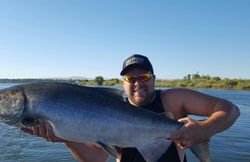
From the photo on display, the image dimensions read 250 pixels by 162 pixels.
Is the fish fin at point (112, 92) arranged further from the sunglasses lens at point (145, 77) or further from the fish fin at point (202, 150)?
the fish fin at point (202, 150)

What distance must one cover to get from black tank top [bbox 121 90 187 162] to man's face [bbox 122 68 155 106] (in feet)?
0.27

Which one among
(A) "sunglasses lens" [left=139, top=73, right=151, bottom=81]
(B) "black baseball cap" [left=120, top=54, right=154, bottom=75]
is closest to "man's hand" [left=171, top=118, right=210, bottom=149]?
(A) "sunglasses lens" [left=139, top=73, right=151, bottom=81]

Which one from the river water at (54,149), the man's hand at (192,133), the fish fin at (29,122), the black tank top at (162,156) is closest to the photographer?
the man's hand at (192,133)

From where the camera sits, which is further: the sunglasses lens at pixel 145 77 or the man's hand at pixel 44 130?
the sunglasses lens at pixel 145 77

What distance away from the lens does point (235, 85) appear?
74688 millimetres

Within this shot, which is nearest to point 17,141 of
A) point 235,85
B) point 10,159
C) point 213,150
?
point 10,159

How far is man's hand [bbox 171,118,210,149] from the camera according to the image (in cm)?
377

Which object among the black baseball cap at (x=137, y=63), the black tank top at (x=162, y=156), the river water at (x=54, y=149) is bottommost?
the river water at (x=54, y=149)

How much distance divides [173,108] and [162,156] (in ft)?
1.77

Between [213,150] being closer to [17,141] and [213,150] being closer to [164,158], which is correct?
[17,141]

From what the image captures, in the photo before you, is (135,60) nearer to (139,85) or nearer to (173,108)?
(139,85)

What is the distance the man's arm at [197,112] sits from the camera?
378 centimetres

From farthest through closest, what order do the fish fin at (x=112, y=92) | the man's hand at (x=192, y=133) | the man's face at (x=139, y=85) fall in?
the man's face at (x=139, y=85) → the fish fin at (x=112, y=92) → the man's hand at (x=192, y=133)

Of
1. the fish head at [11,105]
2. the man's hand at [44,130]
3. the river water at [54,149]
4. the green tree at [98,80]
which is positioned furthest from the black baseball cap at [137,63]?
the green tree at [98,80]
